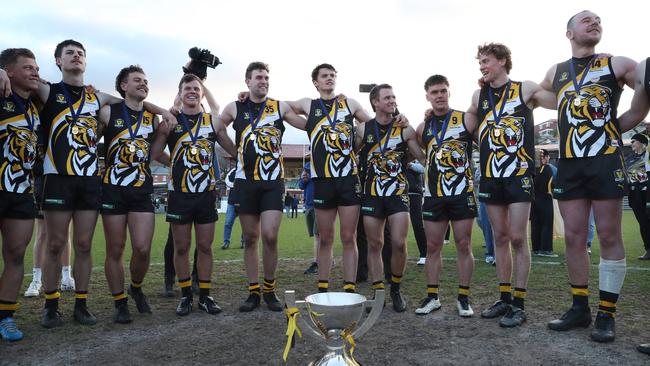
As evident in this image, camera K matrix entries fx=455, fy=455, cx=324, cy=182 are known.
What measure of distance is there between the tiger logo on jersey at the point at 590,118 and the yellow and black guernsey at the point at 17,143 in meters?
5.20

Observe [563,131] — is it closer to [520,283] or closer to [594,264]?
[520,283]

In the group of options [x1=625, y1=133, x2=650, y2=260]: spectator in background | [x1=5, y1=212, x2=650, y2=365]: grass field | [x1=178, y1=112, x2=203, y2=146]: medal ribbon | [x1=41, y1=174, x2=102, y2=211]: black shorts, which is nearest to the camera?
[x1=5, y1=212, x2=650, y2=365]: grass field

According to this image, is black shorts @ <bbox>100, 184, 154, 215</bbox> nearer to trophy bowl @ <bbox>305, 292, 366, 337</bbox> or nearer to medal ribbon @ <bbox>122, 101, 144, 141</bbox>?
medal ribbon @ <bbox>122, 101, 144, 141</bbox>

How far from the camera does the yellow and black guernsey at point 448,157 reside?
16.3 ft

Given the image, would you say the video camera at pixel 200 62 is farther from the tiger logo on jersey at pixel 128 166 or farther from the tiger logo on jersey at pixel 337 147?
the tiger logo on jersey at pixel 337 147

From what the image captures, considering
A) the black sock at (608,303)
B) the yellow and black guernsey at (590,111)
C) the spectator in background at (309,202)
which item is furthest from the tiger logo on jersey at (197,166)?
the black sock at (608,303)

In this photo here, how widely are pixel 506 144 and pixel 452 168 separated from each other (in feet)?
2.01

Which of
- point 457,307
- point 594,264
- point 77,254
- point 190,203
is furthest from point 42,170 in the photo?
point 594,264

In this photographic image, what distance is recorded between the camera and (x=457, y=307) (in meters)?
5.03

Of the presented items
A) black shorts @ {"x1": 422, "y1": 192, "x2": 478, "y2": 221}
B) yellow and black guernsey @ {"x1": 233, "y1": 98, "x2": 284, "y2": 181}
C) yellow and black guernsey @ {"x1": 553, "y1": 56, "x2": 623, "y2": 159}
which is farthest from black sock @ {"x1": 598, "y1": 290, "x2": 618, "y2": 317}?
yellow and black guernsey @ {"x1": 233, "y1": 98, "x2": 284, "y2": 181}

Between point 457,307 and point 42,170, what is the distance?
4792 millimetres

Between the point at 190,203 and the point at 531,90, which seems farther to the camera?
the point at 190,203

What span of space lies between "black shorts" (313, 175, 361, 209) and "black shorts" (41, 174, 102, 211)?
7.86ft

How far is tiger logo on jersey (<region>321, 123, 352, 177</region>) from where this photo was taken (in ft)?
17.2
